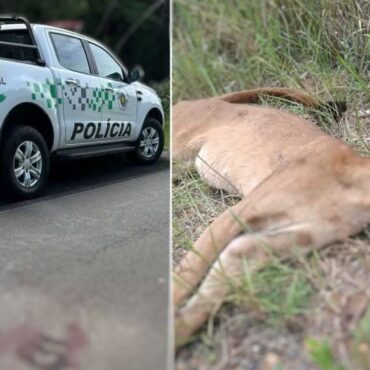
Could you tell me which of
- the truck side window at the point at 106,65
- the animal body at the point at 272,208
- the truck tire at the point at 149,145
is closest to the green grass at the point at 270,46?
the animal body at the point at 272,208

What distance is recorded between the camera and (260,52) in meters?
3.73

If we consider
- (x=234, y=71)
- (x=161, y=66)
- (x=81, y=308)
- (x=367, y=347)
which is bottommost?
(x=234, y=71)

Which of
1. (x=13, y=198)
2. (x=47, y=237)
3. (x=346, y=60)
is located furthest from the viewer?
(x=346, y=60)

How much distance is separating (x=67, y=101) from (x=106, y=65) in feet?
0.55

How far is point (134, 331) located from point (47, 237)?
533mm

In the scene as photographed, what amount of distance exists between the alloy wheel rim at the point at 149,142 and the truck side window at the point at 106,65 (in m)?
0.16

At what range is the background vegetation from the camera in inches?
59.4

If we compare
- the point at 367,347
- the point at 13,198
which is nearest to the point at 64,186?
the point at 13,198

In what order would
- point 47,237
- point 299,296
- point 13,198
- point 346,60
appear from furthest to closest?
point 346,60 → point 13,198 → point 47,237 → point 299,296

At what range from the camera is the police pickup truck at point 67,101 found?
2025mm

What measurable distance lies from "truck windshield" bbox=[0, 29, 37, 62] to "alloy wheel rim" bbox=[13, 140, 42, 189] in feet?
0.83

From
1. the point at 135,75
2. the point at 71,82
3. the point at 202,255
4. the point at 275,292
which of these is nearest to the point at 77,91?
the point at 71,82

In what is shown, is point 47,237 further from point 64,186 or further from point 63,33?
point 63,33

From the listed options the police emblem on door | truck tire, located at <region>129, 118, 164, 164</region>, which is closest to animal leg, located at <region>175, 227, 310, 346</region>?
truck tire, located at <region>129, 118, 164, 164</region>
